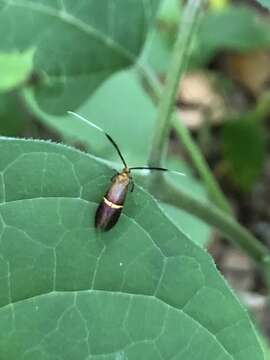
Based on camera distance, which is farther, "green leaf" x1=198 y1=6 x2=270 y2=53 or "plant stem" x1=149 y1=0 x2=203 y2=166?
"green leaf" x1=198 y1=6 x2=270 y2=53

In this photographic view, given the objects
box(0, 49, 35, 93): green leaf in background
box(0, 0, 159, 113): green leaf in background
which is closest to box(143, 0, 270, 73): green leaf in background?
box(0, 49, 35, 93): green leaf in background

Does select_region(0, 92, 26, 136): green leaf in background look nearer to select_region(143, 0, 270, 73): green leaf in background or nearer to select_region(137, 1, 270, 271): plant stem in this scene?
select_region(143, 0, 270, 73): green leaf in background

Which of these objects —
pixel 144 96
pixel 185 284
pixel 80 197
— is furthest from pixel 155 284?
pixel 144 96

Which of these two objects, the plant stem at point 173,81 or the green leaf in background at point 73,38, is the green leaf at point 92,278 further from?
the green leaf in background at point 73,38

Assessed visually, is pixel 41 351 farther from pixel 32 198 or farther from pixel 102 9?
pixel 102 9

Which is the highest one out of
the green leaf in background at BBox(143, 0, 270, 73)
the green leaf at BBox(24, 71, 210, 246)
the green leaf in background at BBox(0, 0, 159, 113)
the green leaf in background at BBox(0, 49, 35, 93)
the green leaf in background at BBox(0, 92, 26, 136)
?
the green leaf in background at BBox(0, 0, 159, 113)

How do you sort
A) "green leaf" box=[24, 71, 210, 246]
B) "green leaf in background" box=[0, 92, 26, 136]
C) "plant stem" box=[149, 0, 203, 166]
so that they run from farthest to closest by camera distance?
"green leaf in background" box=[0, 92, 26, 136], "green leaf" box=[24, 71, 210, 246], "plant stem" box=[149, 0, 203, 166]

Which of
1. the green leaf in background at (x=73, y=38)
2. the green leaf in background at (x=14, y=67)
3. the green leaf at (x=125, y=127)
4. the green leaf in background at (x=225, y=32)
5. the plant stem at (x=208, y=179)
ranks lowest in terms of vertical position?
the green leaf at (x=125, y=127)

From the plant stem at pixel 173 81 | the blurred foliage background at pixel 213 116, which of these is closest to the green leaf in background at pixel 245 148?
the blurred foliage background at pixel 213 116
